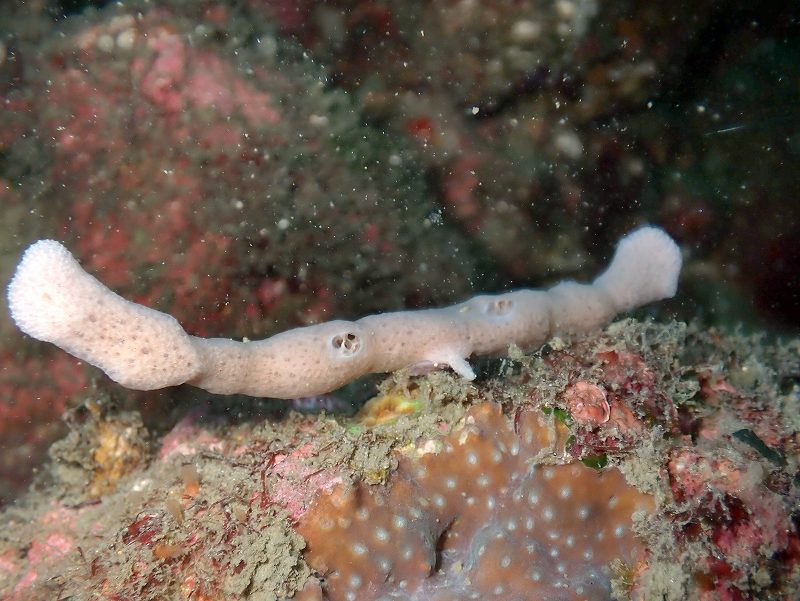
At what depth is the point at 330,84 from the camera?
2984 mm

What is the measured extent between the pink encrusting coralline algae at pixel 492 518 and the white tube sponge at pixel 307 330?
15.9 inches

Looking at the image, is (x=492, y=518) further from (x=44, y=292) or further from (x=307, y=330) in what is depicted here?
(x=44, y=292)

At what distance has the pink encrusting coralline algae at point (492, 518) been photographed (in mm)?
2287

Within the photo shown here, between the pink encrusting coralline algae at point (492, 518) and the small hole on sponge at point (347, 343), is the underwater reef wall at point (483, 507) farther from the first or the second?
the small hole on sponge at point (347, 343)

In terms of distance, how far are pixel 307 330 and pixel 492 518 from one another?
124 cm

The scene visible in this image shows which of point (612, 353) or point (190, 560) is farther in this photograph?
point (612, 353)

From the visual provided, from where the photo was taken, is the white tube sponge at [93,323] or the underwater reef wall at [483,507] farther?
the underwater reef wall at [483,507]

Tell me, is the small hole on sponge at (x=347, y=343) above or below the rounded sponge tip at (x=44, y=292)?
below

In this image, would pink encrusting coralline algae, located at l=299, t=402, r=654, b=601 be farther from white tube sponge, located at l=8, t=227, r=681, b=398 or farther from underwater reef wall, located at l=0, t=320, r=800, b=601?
white tube sponge, located at l=8, t=227, r=681, b=398

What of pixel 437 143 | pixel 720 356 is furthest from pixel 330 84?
pixel 720 356

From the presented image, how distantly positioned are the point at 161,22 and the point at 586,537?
10.7 ft

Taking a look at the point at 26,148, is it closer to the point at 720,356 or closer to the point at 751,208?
the point at 720,356

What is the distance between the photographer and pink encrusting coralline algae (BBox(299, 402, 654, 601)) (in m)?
2.29

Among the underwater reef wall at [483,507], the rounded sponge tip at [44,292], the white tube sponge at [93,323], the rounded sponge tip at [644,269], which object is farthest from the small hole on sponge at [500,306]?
the rounded sponge tip at [44,292]
